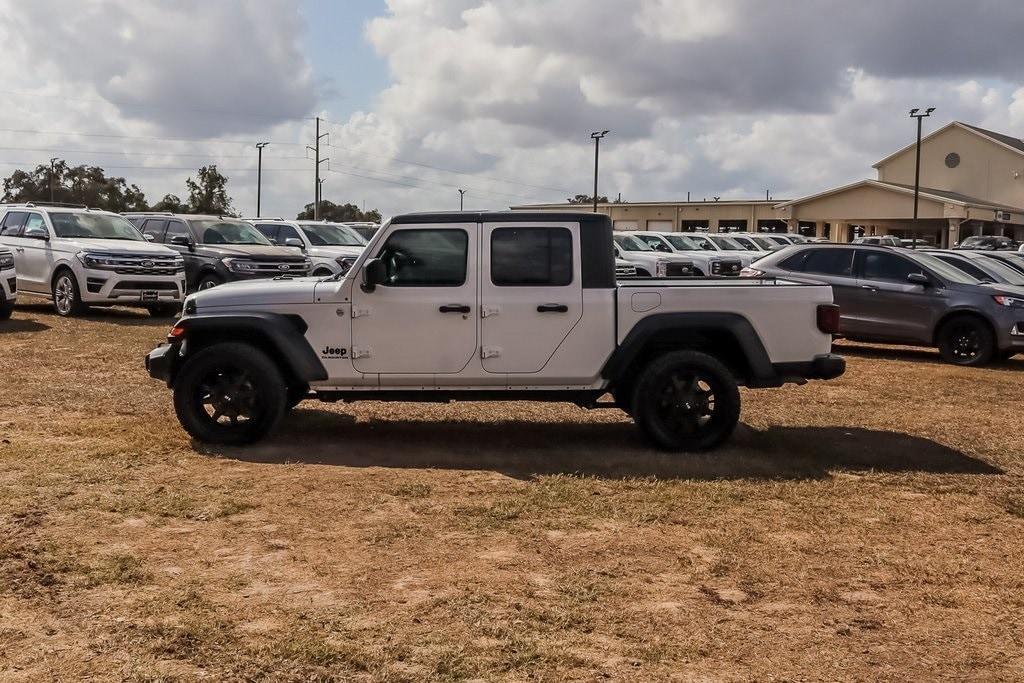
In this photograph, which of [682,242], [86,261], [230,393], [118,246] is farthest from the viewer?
[682,242]

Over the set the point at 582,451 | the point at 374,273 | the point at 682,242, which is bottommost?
the point at 582,451

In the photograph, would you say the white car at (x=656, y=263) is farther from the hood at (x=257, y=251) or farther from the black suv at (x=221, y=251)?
the black suv at (x=221, y=251)

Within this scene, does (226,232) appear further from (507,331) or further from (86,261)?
(507,331)

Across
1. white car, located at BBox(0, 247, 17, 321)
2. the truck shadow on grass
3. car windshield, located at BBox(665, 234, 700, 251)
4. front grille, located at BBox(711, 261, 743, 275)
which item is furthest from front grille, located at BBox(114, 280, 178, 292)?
car windshield, located at BBox(665, 234, 700, 251)

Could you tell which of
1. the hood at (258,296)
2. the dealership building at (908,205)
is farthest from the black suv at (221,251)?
the dealership building at (908,205)

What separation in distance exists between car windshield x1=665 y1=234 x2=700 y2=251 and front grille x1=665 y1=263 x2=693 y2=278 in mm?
4027

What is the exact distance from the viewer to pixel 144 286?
17.4 metres

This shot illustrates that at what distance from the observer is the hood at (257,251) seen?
1841 centimetres

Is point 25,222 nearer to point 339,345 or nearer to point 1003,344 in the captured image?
point 339,345

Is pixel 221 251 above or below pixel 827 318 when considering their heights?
above

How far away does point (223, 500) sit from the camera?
21.6ft

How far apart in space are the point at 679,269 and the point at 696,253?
2.74 meters

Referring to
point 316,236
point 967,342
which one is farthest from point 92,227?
point 967,342

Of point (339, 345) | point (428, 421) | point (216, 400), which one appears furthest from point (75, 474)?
point (428, 421)
